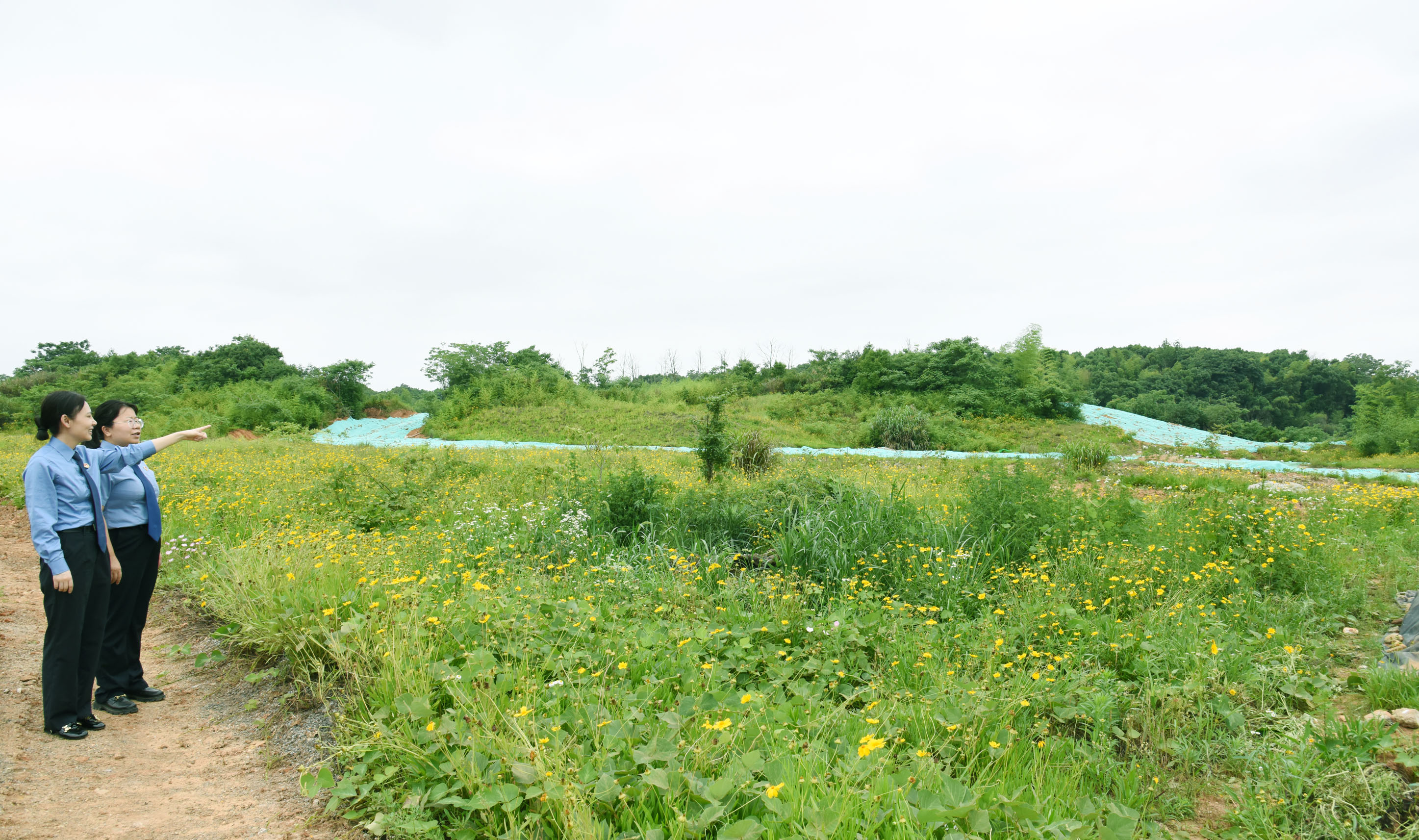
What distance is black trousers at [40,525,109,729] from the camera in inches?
128

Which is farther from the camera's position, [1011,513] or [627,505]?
[627,505]

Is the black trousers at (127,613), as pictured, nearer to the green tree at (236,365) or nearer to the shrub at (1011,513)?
the shrub at (1011,513)

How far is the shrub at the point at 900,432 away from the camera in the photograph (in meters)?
20.2

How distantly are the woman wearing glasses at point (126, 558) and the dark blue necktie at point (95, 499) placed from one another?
0.14 m

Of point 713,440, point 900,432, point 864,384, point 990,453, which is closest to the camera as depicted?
point 713,440

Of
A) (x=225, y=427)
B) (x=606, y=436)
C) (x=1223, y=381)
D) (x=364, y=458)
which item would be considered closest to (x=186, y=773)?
(x=364, y=458)

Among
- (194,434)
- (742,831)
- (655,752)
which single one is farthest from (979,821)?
(194,434)

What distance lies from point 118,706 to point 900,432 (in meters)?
19.0

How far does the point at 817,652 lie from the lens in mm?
3846

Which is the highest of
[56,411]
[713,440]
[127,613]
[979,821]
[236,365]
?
[236,365]

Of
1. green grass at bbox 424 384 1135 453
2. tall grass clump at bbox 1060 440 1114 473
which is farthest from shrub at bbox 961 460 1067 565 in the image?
green grass at bbox 424 384 1135 453

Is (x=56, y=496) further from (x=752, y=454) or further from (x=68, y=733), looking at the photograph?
(x=752, y=454)

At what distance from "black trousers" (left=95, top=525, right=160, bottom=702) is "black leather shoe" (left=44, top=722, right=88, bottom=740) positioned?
0.33 meters

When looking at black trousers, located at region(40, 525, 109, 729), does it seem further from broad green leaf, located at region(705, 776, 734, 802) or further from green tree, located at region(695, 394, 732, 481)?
green tree, located at region(695, 394, 732, 481)
